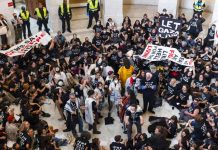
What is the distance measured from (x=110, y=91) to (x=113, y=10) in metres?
7.44

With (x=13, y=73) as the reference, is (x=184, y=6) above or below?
above

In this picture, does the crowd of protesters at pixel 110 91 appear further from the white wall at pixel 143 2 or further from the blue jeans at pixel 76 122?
the white wall at pixel 143 2

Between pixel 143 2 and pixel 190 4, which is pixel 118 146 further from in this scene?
pixel 143 2

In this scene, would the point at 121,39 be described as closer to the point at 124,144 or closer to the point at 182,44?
the point at 182,44

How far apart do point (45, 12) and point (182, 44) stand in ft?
20.2

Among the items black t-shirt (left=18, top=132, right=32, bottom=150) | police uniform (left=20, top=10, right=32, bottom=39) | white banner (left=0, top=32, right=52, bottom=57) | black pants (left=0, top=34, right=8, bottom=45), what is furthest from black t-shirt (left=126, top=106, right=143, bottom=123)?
police uniform (left=20, top=10, right=32, bottom=39)

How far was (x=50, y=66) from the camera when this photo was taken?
12.2 m

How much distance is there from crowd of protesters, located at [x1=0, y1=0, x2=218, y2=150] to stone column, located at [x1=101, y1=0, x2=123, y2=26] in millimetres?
2543

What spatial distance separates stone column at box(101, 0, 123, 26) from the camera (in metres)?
16.9

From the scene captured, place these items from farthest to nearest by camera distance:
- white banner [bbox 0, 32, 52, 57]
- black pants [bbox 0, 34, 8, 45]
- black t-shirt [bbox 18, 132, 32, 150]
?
black pants [bbox 0, 34, 8, 45] → white banner [bbox 0, 32, 52, 57] → black t-shirt [bbox 18, 132, 32, 150]

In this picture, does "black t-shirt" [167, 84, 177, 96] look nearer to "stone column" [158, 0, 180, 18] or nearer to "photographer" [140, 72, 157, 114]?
"photographer" [140, 72, 157, 114]

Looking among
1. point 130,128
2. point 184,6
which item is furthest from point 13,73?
point 184,6

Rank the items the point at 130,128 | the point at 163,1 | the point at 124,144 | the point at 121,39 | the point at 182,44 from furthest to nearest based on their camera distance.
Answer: the point at 163,1 → the point at 121,39 → the point at 182,44 → the point at 130,128 → the point at 124,144

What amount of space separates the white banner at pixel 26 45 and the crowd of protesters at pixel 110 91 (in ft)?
1.11
